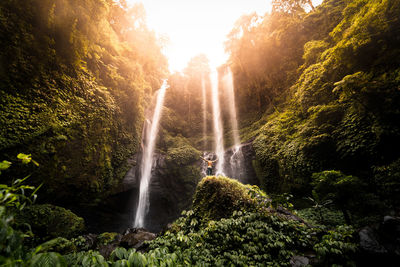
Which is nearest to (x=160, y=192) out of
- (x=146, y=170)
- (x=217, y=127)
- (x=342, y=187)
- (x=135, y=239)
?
(x=146, y=170)

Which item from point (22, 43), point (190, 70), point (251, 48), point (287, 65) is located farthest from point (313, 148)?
point (190, 70)

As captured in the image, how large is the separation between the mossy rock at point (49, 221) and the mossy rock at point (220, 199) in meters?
5.35

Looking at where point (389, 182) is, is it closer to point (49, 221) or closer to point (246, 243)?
point (246, 243)

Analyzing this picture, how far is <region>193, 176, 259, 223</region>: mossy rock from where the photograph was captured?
5.57m

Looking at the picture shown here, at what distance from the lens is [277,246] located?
3.53 m

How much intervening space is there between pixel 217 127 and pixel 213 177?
13.1 metres

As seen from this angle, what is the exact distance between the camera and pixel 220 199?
6.20m

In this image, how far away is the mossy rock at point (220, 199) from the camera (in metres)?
5.57


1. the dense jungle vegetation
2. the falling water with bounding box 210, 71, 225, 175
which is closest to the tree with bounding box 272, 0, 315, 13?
the dense jungle vegetation

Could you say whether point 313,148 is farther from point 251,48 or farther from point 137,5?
point 137,5

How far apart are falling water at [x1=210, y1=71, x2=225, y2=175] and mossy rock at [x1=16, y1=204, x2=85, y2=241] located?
9722 mm

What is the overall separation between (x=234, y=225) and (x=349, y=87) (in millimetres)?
5862

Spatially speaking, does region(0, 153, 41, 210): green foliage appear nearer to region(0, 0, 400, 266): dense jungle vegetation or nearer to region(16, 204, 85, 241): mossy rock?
region(0, 0, 400, 266): dense jungle vegetation

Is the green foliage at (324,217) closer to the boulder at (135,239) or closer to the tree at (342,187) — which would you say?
the tree at (342,187)
